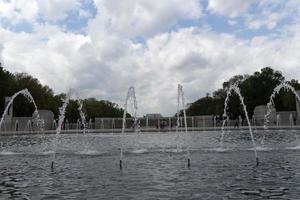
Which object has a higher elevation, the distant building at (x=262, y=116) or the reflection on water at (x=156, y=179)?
the distant building at (x=262, y=116)

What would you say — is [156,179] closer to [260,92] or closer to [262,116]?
[262,116]

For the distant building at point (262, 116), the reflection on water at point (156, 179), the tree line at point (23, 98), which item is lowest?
the reflection on water at point (156, 179)

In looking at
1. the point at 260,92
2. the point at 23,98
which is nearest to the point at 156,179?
the point at 23,98

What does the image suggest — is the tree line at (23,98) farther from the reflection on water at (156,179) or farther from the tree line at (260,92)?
the reflection on water at (156,179)

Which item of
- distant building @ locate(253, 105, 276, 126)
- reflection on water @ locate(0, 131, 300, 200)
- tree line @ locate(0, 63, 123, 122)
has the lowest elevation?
reflection on water @ locate(0, 131, 300, 200)

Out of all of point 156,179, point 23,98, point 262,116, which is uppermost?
point 23,98

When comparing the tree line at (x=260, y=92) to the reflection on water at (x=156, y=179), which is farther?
the tree line at (x=260, y=92)

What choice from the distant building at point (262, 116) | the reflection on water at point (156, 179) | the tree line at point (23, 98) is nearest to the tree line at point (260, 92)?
the distant building at point (262, 116)

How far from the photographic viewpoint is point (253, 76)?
109938mm

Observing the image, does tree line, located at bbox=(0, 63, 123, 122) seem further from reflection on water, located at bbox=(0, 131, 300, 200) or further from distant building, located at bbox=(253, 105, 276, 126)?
reflection on water, located at bbox=(0, 131, 300, 200)

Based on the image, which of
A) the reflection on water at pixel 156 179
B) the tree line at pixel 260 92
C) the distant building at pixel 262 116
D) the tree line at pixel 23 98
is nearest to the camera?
the reflection on water at pixel 156 179

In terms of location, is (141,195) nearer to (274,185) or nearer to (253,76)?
(274,185)

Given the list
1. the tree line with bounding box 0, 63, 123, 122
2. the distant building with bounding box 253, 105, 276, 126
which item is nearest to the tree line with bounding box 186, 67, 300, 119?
the distant building with bounding box 253, 105, 276, 126

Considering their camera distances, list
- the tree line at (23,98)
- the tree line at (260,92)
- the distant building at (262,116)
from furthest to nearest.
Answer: the tree line at (260,92), the tree line at (23,98), the distant building at (262,116)
